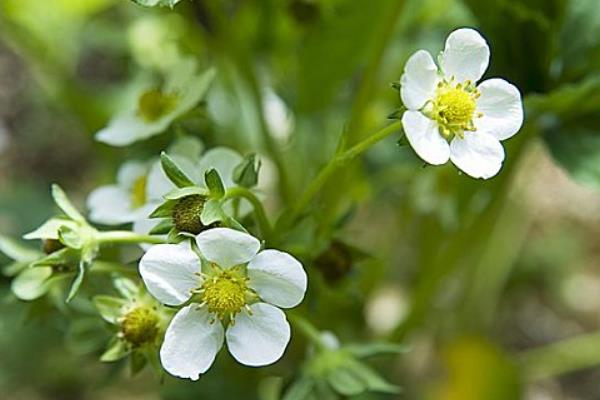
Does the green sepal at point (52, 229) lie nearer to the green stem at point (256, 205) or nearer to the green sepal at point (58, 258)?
the green sepal at point (58, 258)

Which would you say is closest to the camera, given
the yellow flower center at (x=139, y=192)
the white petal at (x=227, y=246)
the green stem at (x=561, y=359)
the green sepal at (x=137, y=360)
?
the white petal at (x=227, y=246)

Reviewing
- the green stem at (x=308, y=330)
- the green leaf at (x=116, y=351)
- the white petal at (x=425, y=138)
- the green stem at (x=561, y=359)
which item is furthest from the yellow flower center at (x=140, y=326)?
the green stem at (x=561, y=359)

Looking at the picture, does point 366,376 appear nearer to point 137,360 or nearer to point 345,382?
point 345,382

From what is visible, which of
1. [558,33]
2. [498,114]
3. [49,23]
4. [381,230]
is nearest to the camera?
[498,114]

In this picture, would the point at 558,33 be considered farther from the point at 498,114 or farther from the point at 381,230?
the point at 381,230

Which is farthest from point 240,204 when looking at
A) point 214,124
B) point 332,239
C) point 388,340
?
point 388,340
